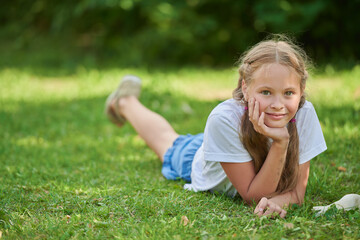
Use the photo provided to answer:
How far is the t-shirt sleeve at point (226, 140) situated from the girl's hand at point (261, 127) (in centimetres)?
19

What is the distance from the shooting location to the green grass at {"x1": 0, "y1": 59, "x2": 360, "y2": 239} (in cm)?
218

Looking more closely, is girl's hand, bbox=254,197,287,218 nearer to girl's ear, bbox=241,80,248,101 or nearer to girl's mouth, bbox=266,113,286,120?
girl's mouth, bbox=266,113,286,120

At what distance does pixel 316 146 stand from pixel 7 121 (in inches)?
146

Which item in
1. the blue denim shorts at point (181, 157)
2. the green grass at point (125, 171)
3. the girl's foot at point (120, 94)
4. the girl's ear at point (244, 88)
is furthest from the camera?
A: the girl's foot at point (120, 94)

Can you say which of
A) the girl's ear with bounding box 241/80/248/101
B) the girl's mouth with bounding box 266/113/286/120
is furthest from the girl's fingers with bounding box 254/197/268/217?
the girl's ear with bounding box 241/80/248/101

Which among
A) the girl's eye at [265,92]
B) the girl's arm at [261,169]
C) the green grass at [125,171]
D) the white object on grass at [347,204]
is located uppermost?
the girl's eye at [265,92]

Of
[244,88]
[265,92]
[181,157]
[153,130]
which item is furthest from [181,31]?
[265,92]

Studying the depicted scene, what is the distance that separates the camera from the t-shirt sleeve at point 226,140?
2.38m

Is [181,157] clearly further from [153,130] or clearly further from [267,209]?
[267,209]

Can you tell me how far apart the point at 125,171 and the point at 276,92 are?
5.34 ft

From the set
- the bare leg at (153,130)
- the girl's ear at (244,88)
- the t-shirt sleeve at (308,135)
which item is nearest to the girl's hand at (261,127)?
the girl's ear at (244,88)

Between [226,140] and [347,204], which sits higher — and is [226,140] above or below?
above

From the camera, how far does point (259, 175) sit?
7.74ft

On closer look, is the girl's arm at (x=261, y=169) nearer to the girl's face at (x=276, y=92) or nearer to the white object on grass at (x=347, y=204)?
the girl's face at (x=276, y=92)
